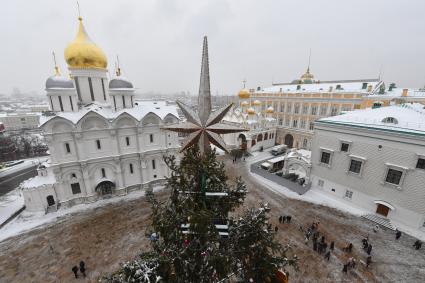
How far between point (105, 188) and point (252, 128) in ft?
90.7

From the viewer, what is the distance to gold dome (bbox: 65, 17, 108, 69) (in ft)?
70.5

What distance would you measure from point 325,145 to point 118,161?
24.8 meters

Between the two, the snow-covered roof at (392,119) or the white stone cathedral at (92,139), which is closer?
the snow-covered roof at (392,119)

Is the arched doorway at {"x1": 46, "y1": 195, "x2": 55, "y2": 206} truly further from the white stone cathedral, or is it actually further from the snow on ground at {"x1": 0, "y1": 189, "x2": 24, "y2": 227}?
the snow on ground at {"x1": 0, "y1": 189, "x2": 24, "y2": 227}

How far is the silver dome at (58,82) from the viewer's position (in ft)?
64.3

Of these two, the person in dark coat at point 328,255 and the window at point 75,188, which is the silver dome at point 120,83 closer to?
the window at point 75,188

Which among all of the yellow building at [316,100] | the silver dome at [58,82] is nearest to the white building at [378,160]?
the yellow building at [316,100]

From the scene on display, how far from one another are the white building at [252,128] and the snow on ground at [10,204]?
32316mm

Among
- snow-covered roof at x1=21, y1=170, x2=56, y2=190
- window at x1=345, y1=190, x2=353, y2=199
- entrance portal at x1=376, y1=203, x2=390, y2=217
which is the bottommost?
entrance portal at x1=376, y1=203, x2=390, y2=217

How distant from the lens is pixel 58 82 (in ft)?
65.0

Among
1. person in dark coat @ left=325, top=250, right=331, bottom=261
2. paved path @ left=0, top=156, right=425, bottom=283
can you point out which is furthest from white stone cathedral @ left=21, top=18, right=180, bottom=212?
person in dark coat @ left=325, top=250, right=331, bottom=261

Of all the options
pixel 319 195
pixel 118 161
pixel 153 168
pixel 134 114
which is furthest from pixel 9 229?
pixel 319 195

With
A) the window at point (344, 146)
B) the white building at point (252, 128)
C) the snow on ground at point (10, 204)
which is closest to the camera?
the snow on ground at point (10, 204)

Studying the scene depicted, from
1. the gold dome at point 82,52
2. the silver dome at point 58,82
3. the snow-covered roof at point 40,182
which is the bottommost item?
the snow-covered roof at point 40,182
